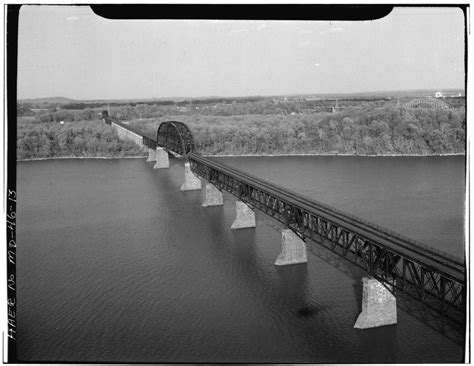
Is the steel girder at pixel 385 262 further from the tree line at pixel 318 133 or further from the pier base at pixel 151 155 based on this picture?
the pier base at pixel 151 155

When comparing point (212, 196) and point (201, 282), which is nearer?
point (201, 282)

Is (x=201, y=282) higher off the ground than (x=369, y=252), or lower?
lower

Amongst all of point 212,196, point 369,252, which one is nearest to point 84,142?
point 212,196

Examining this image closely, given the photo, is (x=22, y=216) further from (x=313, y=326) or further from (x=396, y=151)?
(x=396, y=151)

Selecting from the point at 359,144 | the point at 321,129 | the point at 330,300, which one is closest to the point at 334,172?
the point at 359,144

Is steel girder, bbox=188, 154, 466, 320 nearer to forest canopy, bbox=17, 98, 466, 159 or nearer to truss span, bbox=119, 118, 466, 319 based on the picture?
truss span, bbox=119, 118, 466, 319

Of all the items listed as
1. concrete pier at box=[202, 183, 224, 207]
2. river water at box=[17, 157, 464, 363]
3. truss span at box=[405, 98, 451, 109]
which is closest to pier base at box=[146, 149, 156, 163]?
river water at box=[17, 157, 464, 363]

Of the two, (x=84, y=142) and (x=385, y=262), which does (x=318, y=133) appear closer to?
(x=84, y=142)
